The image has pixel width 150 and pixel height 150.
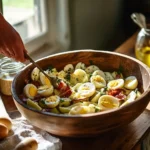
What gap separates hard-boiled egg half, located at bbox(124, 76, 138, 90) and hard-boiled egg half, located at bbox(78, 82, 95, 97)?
4.3 inches

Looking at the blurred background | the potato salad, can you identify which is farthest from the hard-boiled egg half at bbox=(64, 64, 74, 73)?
the blurred background

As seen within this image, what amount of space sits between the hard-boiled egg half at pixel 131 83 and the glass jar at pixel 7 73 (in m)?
0.36

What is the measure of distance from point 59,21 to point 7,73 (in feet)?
2.01

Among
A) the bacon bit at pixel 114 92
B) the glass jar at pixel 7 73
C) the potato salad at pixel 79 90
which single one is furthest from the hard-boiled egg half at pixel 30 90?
the bacon bit at pixel 114 92

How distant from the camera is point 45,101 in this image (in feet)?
3.34

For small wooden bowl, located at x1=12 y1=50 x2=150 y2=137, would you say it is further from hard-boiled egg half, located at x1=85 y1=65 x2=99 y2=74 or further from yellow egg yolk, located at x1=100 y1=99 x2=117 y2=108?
hard-boiled egg half, located at x1=85 y1=65 x2=99 y2=74

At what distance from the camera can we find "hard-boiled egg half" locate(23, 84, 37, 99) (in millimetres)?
1051

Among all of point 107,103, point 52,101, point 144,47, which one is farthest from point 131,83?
point 144,47

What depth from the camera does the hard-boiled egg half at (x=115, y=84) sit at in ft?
3.56

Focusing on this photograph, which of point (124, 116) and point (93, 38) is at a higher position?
point (124, 116)

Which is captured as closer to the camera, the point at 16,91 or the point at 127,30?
the point at 16,91

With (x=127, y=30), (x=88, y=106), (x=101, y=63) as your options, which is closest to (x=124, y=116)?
(x=88, y=106)

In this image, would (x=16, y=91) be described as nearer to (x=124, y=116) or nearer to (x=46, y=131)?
(x=46, y=131)

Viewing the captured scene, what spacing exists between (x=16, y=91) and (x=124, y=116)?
321 millimetres
